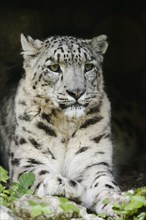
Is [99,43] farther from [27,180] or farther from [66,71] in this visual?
[27,180]

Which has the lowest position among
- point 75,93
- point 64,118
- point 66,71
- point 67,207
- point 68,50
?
point 67,207

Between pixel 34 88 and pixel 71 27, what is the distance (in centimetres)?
473

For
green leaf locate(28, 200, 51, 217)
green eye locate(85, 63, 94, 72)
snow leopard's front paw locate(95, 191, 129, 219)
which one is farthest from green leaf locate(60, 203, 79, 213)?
green eye locate(85, 63, 94, 72)

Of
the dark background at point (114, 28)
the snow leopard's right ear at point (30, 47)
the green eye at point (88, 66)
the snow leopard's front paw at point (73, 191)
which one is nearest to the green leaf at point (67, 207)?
the snow leopard's front paw at point (73, 191)

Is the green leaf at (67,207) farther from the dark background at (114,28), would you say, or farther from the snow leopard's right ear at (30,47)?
the dark background at (114,28)

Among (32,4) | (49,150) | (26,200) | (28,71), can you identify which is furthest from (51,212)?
(32,4)

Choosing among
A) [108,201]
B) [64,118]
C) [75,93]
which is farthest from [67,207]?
[64,118]

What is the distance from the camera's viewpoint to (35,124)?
7.86m

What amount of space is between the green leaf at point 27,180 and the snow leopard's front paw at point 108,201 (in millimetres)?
728

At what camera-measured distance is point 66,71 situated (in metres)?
7.61

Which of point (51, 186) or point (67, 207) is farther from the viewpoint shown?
point (51, 186)

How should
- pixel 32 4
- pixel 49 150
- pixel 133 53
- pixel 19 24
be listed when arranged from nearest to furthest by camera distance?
pixel 49 150, pixel 19 24, pixel 32 4, pixel 133 53

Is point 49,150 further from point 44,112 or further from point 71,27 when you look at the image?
point 71,27

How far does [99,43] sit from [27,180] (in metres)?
2.18
